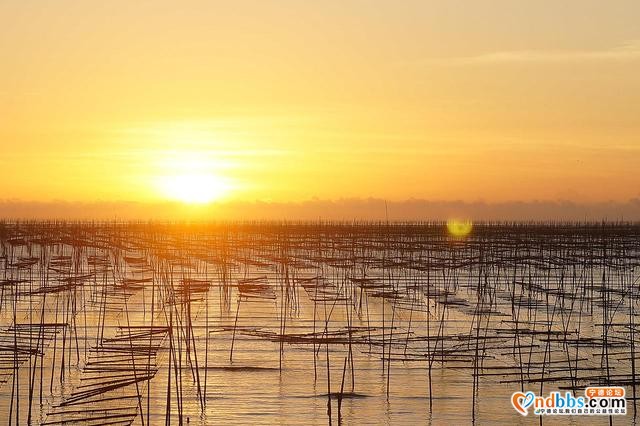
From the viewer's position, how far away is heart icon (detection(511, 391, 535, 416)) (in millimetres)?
7080

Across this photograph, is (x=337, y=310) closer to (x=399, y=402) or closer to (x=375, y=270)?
(x=399, y=402)

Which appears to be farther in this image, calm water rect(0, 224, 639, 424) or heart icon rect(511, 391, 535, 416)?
heart icon rect(511, 391, 535, 416)

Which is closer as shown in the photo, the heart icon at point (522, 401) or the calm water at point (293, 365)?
the calm water at point (293, 365)

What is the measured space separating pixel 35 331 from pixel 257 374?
9.65 ft

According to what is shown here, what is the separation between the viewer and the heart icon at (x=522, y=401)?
7080mm

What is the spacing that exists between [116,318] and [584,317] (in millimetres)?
6624

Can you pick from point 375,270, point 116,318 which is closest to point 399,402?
point 116,318

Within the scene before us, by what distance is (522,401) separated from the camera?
23.8ft

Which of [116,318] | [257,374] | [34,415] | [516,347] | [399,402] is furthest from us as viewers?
[116,318]

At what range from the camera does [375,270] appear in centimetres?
2033

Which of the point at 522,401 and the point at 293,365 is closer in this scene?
the point at 522,401

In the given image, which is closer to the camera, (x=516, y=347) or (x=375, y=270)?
(x=516, y=347)

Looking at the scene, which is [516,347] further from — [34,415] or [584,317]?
[34,415]

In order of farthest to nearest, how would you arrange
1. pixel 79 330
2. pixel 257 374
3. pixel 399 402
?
1. pixel 79 330
2. pixel 257 374
3. pixel 399 402
